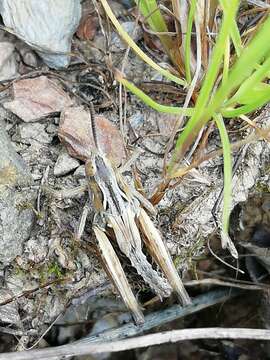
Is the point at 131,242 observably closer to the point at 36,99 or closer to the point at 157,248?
the point at 157,248

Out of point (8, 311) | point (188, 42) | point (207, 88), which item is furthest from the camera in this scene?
point (8, 311)

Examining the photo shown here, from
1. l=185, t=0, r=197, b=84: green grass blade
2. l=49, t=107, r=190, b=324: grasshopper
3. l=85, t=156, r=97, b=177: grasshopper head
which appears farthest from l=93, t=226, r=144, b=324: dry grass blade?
l=185, t=0, r=197, b=84: green grass blade

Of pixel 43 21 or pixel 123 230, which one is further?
pixel 43 21

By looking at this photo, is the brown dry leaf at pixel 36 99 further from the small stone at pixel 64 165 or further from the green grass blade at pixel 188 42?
the green grass blade at pixel 188 42

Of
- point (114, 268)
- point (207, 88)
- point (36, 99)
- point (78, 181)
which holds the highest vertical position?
point (207, 88)

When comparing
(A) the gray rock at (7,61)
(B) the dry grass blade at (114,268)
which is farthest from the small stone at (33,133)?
(B) the dry grass blade at (114,268)

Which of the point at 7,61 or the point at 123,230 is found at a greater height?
the point at 7,61

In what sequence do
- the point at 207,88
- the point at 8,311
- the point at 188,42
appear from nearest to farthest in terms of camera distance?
the point at 207,88 < the point at 188,42 < the point at 8,311

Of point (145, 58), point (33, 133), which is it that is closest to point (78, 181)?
point (33, 133)
